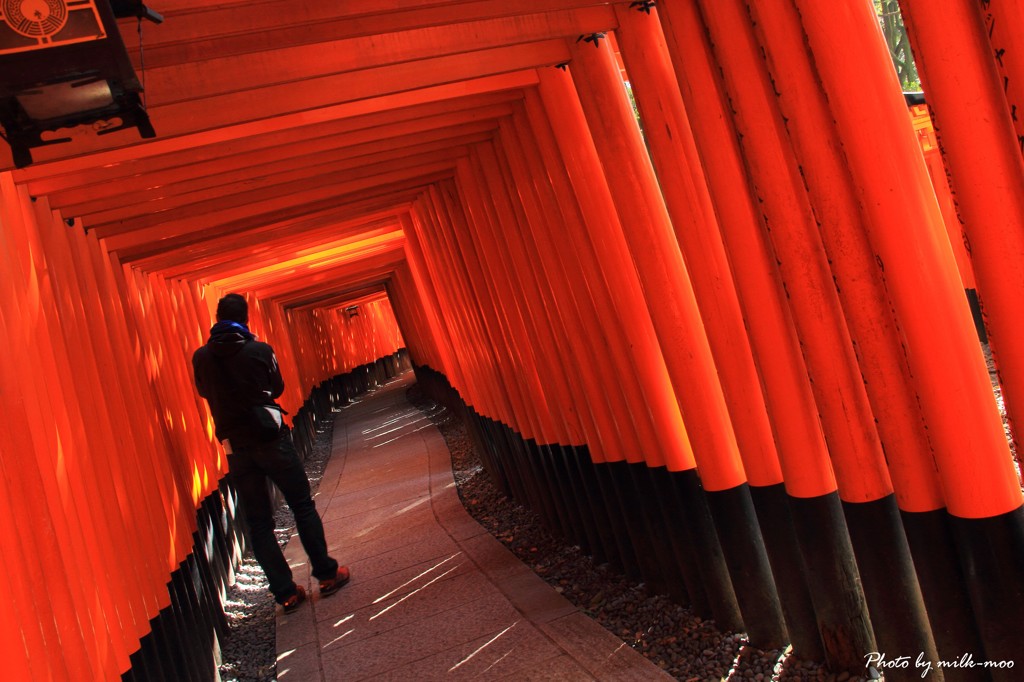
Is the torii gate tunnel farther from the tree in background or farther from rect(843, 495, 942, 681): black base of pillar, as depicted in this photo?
the tree in background

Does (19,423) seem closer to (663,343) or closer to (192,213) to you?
(663,343)

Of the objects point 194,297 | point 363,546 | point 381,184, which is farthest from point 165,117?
point 194,297

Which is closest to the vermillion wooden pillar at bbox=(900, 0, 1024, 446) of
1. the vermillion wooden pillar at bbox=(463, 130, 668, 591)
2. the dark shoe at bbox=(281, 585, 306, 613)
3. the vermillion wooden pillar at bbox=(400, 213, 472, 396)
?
the vermillion wooden pillar at bbox=(463, 130, 668, 591)

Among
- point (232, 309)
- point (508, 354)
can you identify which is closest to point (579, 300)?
point (508, 354)

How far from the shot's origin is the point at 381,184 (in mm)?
7098

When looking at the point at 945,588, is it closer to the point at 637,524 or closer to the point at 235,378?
the point at 637,524

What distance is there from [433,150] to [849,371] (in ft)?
12.1

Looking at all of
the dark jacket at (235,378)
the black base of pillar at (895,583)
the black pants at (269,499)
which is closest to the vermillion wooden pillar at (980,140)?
the black base of pillar at (895,583)

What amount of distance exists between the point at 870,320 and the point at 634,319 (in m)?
1.72

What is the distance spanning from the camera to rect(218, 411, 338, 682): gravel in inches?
216

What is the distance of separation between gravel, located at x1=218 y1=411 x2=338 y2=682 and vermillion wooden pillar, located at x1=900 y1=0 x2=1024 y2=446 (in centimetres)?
427

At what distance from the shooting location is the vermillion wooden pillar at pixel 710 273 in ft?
12.7

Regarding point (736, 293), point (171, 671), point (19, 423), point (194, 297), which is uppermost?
point (194, 297)

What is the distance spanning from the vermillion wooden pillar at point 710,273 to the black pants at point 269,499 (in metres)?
3.49
